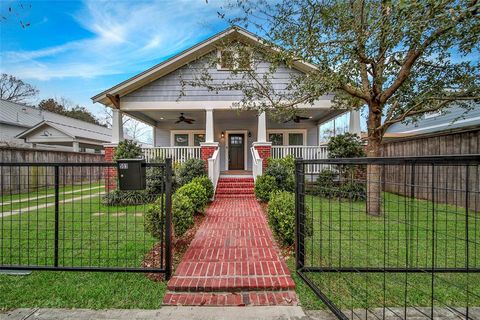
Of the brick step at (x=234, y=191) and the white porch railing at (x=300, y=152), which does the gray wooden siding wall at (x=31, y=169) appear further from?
the white porch railing at (x=300, y=152)

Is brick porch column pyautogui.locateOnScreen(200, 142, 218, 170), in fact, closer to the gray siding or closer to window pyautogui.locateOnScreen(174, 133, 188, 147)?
the gray siding

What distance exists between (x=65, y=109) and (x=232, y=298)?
130 feet

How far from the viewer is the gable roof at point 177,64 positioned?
343 inches

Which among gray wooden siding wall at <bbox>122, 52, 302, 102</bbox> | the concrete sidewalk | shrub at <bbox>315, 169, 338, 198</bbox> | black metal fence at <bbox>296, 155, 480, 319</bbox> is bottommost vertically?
the concrete sidewalk

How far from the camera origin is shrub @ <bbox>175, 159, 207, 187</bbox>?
789 cm

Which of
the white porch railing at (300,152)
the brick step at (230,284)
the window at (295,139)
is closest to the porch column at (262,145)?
the white porch railing at (300,152)

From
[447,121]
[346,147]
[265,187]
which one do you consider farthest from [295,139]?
[447,121]

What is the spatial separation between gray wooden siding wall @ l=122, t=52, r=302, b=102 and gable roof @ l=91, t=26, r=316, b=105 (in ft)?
0.61

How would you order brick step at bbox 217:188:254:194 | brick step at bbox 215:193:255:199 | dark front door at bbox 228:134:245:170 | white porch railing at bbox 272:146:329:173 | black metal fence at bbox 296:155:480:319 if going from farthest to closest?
dark front door at bbox 228:134:245:170 → white porch railing at bbox 272:146:329:173 → brick step at bbox 217:188:254:194 → brick step at bbox 215:193:255:199 → black metal fence at bbox 296:155:480:319

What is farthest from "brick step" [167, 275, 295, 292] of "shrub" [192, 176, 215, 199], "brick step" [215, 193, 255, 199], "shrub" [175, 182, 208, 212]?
"brick step" [215, 193, 255, 199]

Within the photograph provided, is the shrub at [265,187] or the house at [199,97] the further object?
the house at [199,97]

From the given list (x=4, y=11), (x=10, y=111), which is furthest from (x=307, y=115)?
(x=10, y=111)

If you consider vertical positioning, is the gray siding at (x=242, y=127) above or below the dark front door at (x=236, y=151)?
above

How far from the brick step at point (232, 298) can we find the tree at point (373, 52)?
407 cm
